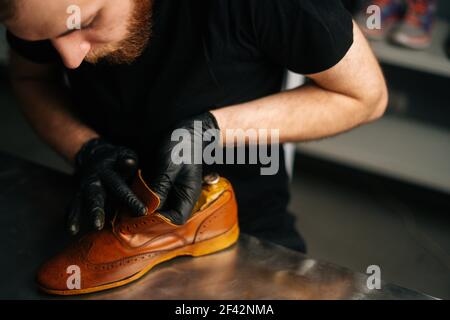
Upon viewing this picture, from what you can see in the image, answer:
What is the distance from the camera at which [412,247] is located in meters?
2.06

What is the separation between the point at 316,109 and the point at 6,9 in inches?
23.1

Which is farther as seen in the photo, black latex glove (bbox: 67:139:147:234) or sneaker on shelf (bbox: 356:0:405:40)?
sneaker on shelf (bbox: 356:0:405:40)

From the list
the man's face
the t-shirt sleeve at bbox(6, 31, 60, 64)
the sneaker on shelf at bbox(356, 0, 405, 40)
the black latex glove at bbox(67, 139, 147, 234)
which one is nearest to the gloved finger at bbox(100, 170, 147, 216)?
the black latex glove at bbox(67, 139, 147, 234)

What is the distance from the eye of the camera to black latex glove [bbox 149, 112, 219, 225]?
0.92 meters

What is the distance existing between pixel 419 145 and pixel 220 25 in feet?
4.44

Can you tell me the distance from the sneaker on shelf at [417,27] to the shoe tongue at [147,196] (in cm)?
128

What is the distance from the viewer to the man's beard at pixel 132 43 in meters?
0.97

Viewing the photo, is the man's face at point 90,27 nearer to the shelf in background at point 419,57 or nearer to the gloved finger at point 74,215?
the gloved finger at point 74,215

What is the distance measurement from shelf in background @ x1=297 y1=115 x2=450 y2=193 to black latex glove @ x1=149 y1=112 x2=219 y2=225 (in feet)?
3.95

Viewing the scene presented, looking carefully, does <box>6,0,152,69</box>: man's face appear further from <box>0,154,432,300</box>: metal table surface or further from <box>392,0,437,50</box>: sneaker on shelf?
<box>392,0,437,50</box>: sneaker on shelf

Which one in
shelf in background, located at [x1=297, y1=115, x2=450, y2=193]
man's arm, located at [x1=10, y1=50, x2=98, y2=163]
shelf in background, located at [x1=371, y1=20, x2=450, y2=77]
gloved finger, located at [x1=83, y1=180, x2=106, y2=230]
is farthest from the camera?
shelf in background, located at [x1=297, y1=115, x2=450, y2=193]

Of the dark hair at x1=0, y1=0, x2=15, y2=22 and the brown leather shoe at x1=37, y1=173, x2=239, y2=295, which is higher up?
the dark hair at x1=0, y1=0, x2=15, y2=22

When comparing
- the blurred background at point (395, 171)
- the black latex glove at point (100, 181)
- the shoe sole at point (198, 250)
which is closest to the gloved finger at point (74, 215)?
the black latex glove at point (100, 181)

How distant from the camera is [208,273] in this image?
3.04 ft
